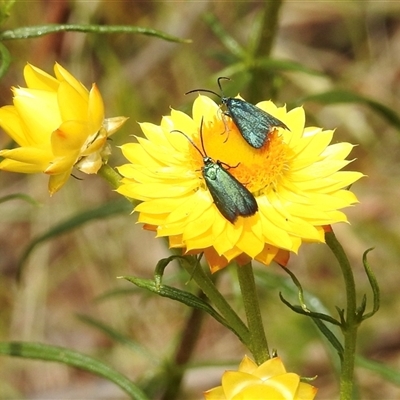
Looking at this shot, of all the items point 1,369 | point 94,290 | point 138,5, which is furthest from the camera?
point 138,5

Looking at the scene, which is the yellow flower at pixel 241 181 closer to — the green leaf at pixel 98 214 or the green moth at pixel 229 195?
the green moth at pixel 229 195

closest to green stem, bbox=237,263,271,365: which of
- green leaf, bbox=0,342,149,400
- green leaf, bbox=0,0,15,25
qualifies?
green leaf, bbox=0,342,149,400

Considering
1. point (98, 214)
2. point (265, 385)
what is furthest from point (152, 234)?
point (265, 385)

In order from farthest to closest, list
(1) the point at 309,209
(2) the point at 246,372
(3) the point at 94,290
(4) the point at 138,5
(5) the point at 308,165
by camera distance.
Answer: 1. (4) the point at 138,5
2. (3) the point at 94,290
3. (5) the point at 308,165
4. (1) the point at 309,209
5. (2) the point at 246,372

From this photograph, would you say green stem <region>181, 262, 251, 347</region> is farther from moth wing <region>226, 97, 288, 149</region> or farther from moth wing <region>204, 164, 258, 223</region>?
moth wing <region>226, 97, 288, 149</region>

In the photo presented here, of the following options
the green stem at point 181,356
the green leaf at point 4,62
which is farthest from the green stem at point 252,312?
the green stem at point 181,356

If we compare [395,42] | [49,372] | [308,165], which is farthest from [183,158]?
[395,42]

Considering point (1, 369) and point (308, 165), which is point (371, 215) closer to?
point (1, 369)
